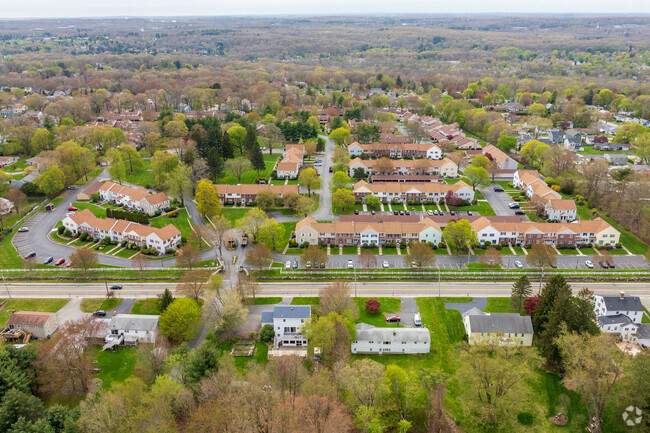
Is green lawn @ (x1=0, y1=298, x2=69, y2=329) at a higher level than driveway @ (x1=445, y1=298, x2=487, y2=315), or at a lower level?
lower

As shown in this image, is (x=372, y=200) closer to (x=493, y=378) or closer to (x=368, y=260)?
(x=368, y=260)

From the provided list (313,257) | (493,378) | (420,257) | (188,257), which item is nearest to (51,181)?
(188,257)

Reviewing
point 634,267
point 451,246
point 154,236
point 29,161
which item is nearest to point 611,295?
point 634,267

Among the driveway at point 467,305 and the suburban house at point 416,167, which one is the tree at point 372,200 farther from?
the driveway at point 467,305

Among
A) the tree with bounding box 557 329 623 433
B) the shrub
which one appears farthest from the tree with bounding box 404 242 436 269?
the tree with bounding box 557 329 623 433

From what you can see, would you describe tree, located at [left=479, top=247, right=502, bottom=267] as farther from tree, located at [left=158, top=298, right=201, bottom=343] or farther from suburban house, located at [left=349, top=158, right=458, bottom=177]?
tree, located at [left=158, top=298, right=201, bottom=343]

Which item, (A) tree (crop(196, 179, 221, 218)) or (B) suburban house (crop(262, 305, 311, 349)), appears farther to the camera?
(A) tree (crop(196, 179, 221, 218))

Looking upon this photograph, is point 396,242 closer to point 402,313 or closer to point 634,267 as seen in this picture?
point 402,313
